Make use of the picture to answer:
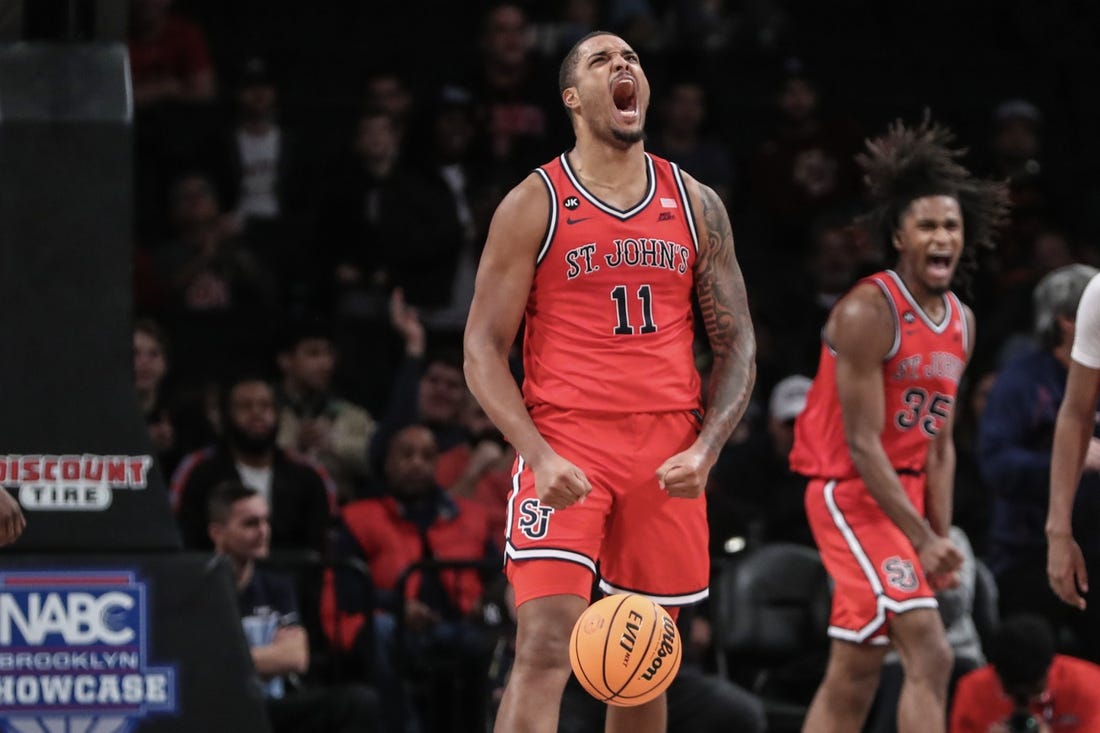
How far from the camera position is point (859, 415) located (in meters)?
7.30

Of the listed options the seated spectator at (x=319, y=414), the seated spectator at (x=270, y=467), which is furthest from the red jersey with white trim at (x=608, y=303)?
the seated spectator at (x=319, y=414)

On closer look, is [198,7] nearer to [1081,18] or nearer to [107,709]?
[1081,18]

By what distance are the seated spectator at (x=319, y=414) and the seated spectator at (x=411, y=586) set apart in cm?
78

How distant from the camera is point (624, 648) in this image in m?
5.57

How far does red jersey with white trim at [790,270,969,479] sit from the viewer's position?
743 centimetres

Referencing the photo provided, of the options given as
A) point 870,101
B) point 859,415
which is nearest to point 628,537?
point 859,415

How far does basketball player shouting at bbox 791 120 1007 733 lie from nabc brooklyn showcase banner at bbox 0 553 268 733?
2.23m

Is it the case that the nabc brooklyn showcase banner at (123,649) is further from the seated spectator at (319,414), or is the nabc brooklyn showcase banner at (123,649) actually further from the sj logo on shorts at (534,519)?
the seated spectator at (319,414)

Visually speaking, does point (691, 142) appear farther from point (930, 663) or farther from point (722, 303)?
point (722, 303)

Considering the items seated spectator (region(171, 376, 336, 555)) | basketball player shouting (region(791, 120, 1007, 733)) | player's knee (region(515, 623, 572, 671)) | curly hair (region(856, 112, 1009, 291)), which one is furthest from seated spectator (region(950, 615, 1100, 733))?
seated spectator (region(171, 376, 336, 555))

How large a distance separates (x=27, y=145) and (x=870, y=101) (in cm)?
783

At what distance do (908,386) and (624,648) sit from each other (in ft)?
7.59

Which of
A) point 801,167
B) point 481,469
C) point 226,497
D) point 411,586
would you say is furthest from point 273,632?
point 801,167

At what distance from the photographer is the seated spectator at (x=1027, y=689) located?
7.93 metres
